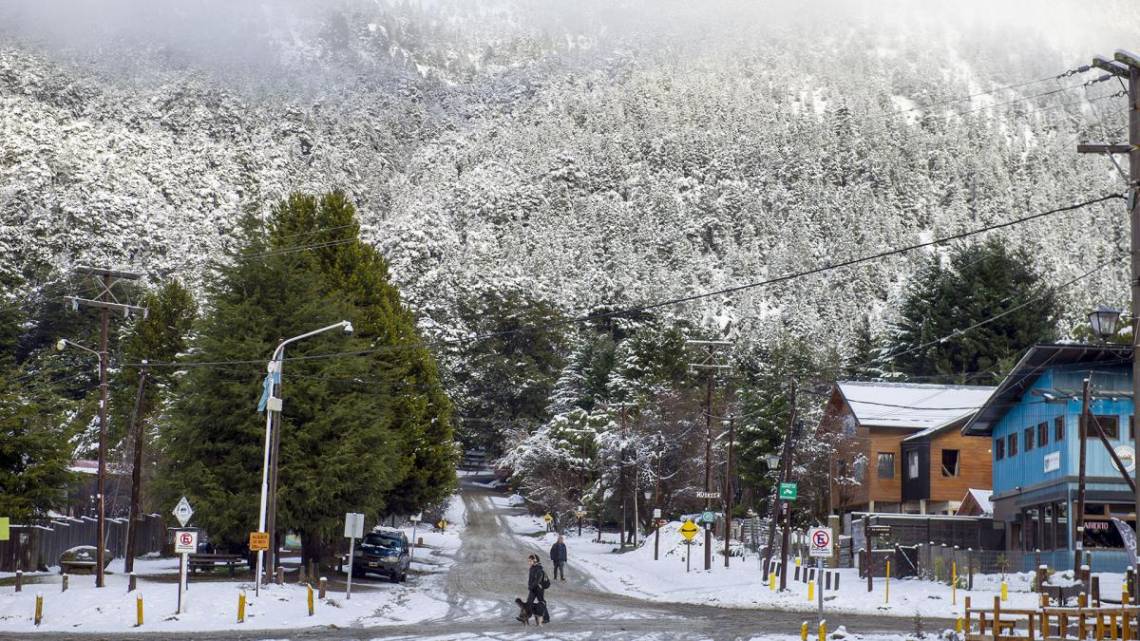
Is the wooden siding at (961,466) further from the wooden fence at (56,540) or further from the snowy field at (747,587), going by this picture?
the wooden fence at (56,540)

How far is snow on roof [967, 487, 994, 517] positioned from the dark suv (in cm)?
2213

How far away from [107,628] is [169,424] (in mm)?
13601

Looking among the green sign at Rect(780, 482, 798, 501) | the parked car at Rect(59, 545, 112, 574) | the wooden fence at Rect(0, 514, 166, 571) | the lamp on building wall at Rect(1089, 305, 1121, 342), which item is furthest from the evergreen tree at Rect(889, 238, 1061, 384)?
the lamp on building wall at Rect(1089, 305, 1121, 342)

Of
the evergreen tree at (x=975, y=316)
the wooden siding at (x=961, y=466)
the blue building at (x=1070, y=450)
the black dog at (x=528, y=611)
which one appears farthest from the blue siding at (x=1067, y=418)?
the evergreen tree at (x=975, y=316)

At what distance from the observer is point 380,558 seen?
145ft

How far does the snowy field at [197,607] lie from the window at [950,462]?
2747 centimetres

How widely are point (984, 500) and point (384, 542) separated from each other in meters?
23.8

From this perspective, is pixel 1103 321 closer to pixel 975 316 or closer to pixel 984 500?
pixel 984 500

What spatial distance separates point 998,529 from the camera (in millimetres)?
47906

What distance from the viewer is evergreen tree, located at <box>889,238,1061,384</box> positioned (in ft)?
275

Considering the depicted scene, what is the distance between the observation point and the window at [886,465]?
60.4 m

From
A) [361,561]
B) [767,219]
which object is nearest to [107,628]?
[361,561]

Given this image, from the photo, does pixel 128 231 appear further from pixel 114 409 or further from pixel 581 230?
pixel 114 409

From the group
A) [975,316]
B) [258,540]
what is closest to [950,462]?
[975,316]
